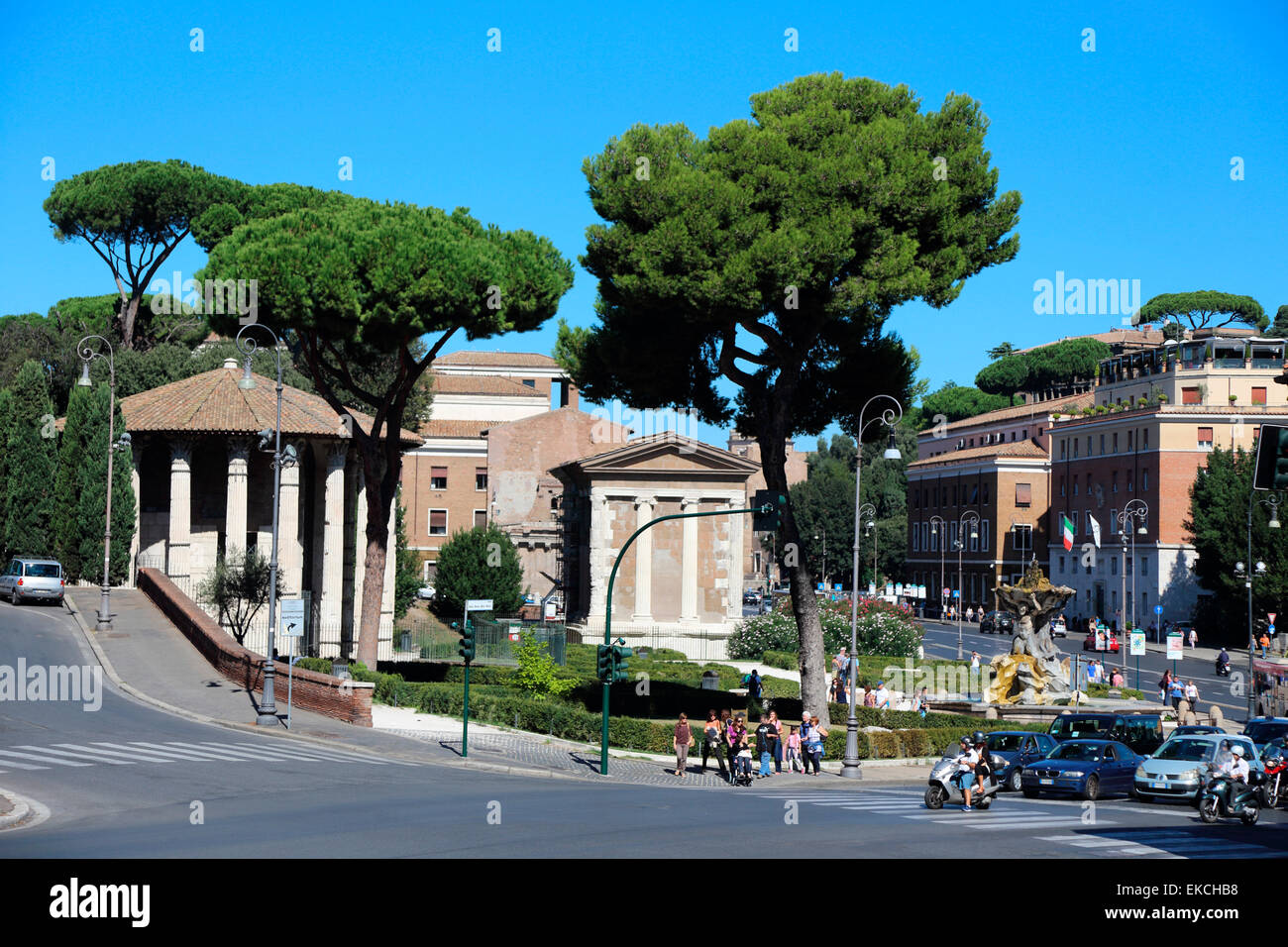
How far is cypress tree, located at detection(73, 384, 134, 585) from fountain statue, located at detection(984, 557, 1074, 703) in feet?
106

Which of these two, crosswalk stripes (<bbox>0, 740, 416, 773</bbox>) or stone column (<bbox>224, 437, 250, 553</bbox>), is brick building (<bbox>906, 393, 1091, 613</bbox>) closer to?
stone column (<bbox>224, 437, 250, 553</bbox>)

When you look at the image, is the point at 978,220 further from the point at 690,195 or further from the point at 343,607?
the point at 343,607

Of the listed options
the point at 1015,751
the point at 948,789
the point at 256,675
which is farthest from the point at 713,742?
the point at 256,675

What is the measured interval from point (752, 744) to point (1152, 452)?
60.3 meters

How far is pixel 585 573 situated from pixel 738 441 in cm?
11925

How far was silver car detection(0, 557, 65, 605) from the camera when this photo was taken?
153ft

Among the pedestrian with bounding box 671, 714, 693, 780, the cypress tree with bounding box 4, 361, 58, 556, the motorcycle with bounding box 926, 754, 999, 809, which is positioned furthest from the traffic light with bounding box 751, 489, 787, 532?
the cypress tree with bounding box 4, 361, 58, 556

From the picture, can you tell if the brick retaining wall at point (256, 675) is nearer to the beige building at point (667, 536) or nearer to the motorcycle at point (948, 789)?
the motorcycle at point (948, 789)

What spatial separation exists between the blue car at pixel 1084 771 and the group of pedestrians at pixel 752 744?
5205 millimetres

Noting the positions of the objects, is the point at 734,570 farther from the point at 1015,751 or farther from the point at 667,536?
the point at 1015,751

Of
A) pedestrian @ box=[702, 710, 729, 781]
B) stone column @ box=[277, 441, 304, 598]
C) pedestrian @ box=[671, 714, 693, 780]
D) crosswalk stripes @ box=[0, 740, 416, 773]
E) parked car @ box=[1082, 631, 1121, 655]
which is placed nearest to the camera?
crosswalk stripes @ box=[0, 740, 416, 773]

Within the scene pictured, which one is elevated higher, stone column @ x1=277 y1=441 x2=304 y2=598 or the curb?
stone column @ x1=277 y1=441 x2=304 y2=598

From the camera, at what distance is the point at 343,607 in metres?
55.8
